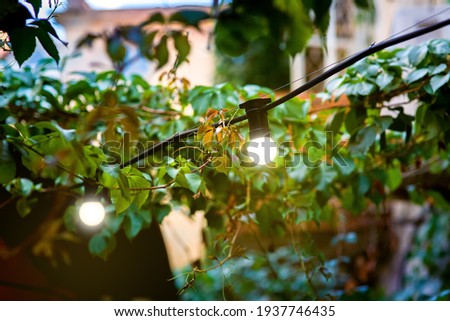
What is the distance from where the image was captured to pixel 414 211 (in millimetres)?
4527

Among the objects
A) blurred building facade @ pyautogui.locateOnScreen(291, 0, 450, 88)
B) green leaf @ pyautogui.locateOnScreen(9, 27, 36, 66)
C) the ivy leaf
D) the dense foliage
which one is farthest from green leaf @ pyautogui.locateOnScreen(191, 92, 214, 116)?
blurred building facade @ pyautogui.locateOnScreen(291, 0, 450, 88)

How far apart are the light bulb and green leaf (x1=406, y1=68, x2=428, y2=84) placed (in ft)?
1.67

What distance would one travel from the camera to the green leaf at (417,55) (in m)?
1.42

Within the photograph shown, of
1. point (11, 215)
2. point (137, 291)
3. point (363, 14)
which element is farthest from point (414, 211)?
point (11, 215)

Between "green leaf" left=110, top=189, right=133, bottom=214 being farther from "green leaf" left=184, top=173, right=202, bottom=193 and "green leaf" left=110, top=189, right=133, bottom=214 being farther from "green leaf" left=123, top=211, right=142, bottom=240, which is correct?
"green leaf" left=123, top=211, right=142, bottom=240

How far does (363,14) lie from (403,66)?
2813mm

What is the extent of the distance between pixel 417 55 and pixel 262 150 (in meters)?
0.59

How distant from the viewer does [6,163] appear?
1051mm

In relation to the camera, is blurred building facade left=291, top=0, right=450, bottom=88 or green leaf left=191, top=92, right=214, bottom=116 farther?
blurred building facade left=291, top=0, right=450, bottom=88

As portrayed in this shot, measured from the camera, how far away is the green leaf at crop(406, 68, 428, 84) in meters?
1.41

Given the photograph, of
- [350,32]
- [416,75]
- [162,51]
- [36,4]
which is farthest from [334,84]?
[350,32]

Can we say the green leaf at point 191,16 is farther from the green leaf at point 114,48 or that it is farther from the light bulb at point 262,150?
the green leaf at point 114,48
